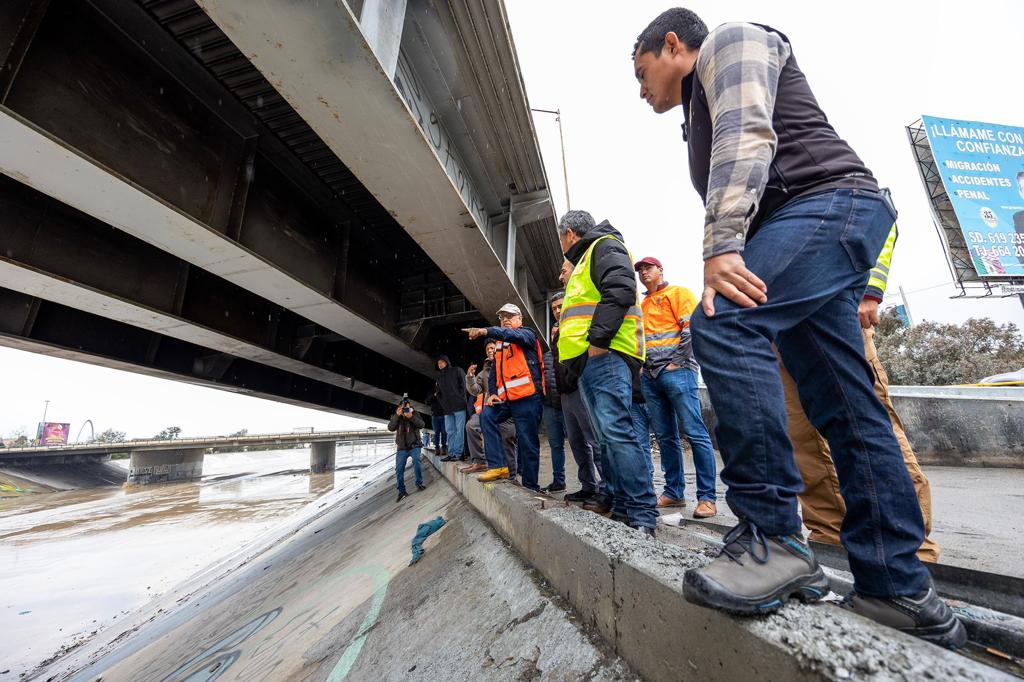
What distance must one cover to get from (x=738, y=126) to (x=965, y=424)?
22.0ft

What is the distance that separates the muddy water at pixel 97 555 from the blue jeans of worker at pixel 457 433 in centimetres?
510

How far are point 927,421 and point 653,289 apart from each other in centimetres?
486

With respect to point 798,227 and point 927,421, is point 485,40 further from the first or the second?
point 927,421

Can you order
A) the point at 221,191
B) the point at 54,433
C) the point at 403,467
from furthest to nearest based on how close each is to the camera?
the point at 54,433, the point at 403,467, the point at 221,191

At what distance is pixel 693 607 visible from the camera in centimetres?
100

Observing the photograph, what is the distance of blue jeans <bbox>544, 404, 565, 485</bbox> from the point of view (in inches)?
179

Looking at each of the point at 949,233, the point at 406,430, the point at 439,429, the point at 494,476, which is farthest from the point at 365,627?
the point at 949,233

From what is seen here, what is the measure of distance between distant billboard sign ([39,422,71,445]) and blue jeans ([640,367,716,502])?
101m

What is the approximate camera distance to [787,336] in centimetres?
136

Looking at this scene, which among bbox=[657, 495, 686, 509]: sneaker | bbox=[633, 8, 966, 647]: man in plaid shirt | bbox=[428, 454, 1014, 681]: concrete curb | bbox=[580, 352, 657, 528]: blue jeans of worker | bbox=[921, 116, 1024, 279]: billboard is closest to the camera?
bbox=[428, 454, 1014, 681]: concrete curb

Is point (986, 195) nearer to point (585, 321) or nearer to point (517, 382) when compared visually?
point (517, 382)

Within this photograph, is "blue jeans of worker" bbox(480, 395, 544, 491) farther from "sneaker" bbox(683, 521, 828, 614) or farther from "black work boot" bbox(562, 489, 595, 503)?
"sneaker" bbox(683, 521, 828, 614)

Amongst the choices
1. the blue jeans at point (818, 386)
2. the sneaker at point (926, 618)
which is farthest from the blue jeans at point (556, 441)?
the sneaker at point (926, 618)

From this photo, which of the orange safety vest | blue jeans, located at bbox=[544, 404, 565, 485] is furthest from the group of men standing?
blue jeans, located at bbox=[544, 404, 565, 485]
